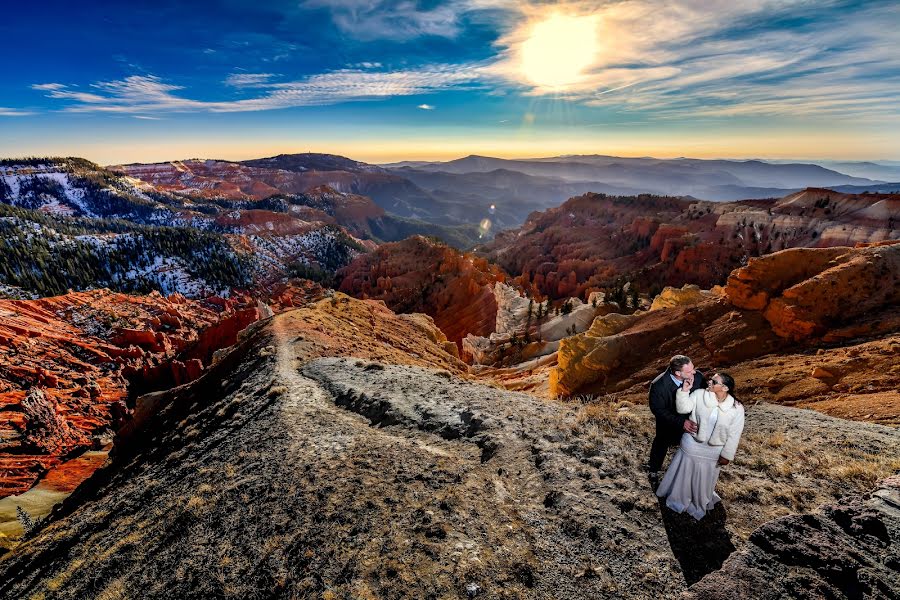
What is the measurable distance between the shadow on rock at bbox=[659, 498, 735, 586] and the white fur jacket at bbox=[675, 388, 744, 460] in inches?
41.8

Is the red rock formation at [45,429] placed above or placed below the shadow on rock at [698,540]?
below

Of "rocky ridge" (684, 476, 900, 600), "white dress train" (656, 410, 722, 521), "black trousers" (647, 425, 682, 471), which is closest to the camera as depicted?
"rocky ridge" (684, 476, 900, 600)

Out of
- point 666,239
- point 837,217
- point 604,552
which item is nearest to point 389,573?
point 604,552

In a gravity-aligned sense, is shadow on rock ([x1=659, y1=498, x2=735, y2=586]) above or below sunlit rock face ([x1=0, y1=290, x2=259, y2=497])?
above

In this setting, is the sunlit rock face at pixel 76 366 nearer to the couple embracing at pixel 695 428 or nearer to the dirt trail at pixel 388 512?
the dirt trail at pixel 388 512

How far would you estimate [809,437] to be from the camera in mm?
7867

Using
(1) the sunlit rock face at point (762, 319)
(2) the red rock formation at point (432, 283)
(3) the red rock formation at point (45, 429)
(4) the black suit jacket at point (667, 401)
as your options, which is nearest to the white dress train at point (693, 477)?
(4) the black suit jacket at point (667, 401)

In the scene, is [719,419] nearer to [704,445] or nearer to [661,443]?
[704,445]

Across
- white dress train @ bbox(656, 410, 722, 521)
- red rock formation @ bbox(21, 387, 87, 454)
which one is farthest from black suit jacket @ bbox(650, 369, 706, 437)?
red rock formation @ bbox(21, 387, 87, 454)

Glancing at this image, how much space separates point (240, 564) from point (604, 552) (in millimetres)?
5513

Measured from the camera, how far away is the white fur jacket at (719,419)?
511cm

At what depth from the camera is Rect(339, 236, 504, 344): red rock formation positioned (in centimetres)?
5475

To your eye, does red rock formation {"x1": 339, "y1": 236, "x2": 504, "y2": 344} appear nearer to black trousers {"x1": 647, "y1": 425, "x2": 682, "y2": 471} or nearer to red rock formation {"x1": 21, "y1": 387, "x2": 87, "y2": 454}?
red rock formation {"x1": 21, "y1": 387, "x2": 87, "y2": 454}

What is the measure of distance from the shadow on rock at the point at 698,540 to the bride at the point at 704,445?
12 cm
